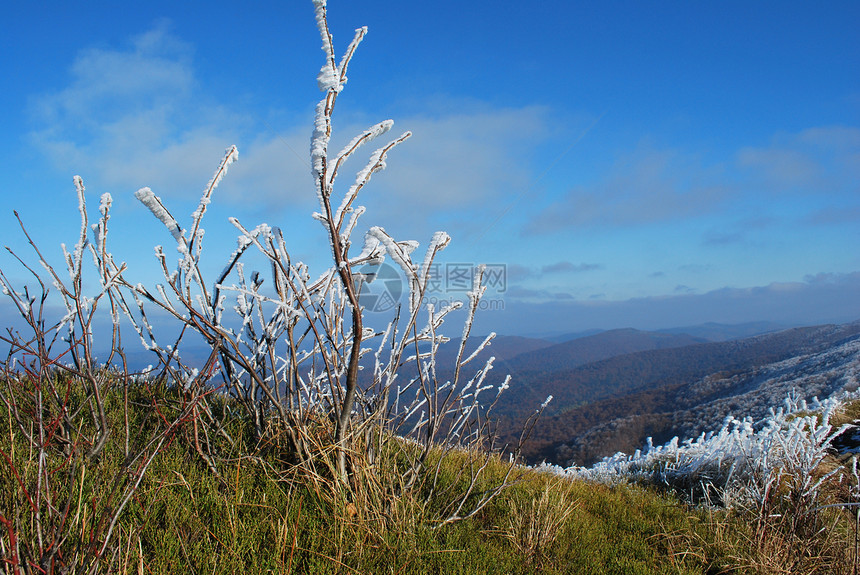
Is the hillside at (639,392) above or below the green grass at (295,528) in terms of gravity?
below

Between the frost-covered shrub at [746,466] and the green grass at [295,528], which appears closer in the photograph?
the green grass at [295,528]

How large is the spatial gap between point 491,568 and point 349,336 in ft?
5.14

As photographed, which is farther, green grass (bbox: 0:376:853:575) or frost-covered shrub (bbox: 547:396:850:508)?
frost-covered shrub (bbox: 547:396:850:508)

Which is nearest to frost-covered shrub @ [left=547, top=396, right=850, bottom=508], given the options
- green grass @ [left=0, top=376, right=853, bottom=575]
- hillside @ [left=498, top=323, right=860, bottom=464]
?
green grass @ [left=0, top=376, right=853, bottom=575]

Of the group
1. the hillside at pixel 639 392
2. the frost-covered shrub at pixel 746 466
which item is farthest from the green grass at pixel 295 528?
the hillside at pixel 639 392

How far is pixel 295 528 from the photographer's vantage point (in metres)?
2.16

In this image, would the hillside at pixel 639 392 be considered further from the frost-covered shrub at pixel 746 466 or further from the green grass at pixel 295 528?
the frost-covered shrub at pixel 746 466

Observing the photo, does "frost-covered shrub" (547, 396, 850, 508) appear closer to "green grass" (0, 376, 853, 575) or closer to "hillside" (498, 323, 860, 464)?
"green grass" (0, 376, 853, 575)

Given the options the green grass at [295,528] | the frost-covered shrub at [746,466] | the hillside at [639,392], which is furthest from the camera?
the hillside at [639,392]

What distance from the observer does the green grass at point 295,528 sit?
2.02 metres

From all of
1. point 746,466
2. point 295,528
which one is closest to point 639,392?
point 746,466

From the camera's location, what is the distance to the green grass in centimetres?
202

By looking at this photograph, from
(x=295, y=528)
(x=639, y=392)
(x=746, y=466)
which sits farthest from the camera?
(x=639, y=392)

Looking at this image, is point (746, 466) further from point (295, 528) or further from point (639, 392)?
point (639, 392)
